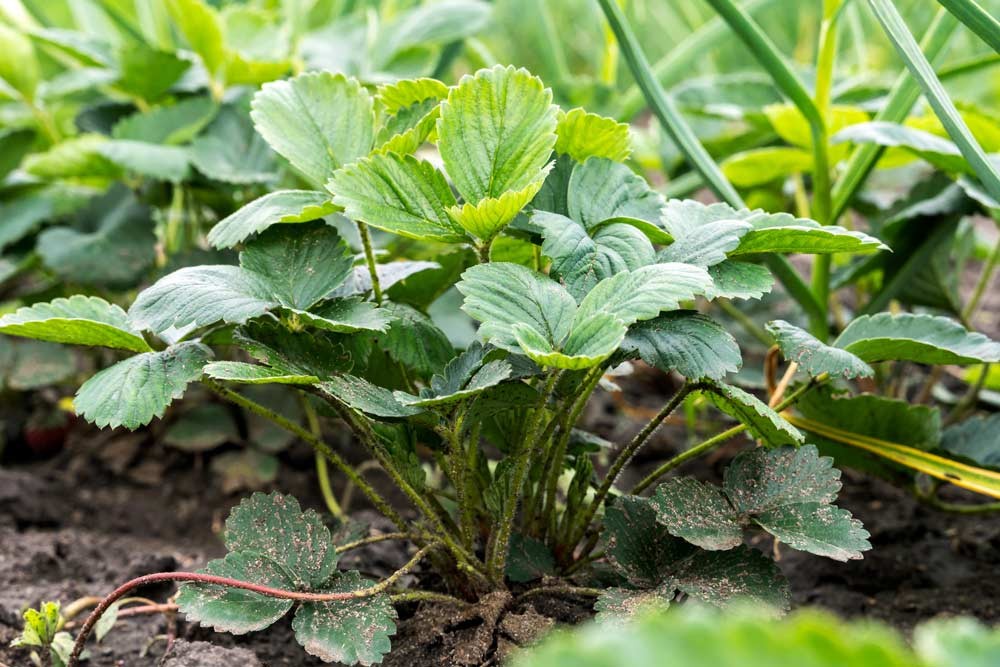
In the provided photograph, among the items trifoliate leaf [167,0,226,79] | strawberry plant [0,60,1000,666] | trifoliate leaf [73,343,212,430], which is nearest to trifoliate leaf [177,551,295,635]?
strawberry plant [0,60,1000,666]

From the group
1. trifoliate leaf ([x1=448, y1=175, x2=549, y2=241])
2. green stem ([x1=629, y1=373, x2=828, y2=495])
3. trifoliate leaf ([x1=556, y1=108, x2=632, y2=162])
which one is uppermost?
trifoliate leaf ([x1=556, y1=108, x2=632, y2=162])

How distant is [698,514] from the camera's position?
802 mm

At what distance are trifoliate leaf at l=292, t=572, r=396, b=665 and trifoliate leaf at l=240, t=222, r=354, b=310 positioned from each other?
0.82 feet

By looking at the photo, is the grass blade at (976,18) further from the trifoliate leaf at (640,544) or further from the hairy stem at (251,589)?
the hairy stem at (251,589)

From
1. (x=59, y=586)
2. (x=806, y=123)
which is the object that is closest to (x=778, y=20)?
(x=806, y=123)

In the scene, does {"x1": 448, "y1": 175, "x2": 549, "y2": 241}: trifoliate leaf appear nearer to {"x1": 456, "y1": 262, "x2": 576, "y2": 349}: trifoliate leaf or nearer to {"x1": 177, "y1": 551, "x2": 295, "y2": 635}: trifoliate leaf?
{"x1": 456, "y1": 262, "x2": 576, "y2": 349}: trifoliate leaf

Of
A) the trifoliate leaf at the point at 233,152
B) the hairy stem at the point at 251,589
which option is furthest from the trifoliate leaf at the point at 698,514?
the trifoliate leaf at the point at 233,152

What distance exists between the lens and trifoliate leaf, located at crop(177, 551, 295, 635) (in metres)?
0.77

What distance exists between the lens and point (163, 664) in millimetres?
863

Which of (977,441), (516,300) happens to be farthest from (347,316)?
(977,441)

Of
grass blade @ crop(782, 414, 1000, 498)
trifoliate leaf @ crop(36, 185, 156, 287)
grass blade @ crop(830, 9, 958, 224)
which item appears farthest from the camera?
trifoliate leaf @ crop(36, 185, 156, 287)

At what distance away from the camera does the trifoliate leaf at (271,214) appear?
831 millimetres

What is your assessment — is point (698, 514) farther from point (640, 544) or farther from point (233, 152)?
point (233, 152)

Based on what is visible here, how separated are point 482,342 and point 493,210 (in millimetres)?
111
